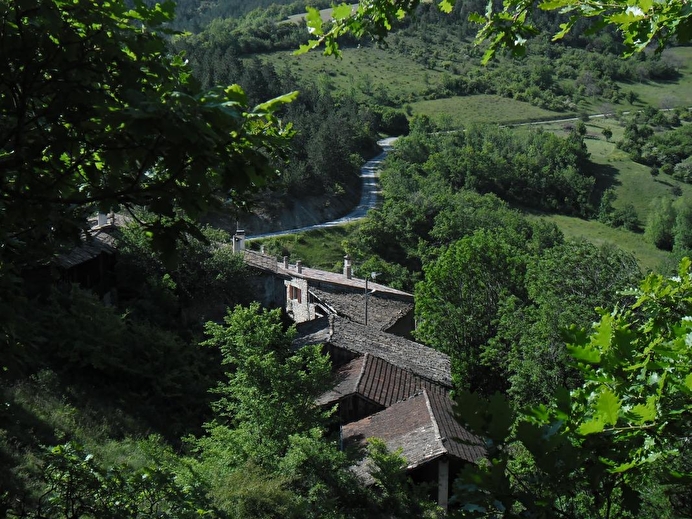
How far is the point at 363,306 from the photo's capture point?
3194cm

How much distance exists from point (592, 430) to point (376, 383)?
19.5 meters

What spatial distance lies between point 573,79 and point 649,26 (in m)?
145

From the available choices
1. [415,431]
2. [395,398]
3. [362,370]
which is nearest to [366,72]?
[362,370]

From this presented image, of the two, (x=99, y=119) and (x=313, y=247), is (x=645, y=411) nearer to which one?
(x=99, y=119)

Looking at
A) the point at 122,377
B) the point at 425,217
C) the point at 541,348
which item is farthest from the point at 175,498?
the point at 425,217

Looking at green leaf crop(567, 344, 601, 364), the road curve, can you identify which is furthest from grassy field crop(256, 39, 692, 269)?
green leaf crop(567, 344, 601, 364)

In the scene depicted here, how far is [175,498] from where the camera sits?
7.98m

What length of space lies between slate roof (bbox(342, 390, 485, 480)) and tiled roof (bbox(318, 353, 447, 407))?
0.78m

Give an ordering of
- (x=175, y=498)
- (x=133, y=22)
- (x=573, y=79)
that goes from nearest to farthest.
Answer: (x=133, y=22)
(x=175, y=498)
(x=573, y=79)

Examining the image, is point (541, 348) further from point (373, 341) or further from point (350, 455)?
point (350, 455)

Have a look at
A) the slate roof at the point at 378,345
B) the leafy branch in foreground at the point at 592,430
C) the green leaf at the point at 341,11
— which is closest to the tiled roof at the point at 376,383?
the slate roof at the point at 378,345

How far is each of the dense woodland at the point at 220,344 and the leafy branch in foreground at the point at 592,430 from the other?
0.05 ft

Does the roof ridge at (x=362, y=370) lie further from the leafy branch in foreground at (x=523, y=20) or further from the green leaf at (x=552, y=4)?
the green leaf at (x=552, y=4)

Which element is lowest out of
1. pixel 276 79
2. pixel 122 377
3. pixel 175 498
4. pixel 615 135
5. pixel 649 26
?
pixel 615 135
